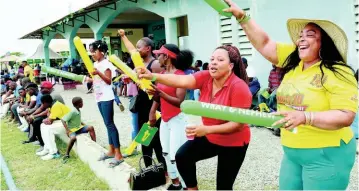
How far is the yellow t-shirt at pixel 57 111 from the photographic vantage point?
597 cm

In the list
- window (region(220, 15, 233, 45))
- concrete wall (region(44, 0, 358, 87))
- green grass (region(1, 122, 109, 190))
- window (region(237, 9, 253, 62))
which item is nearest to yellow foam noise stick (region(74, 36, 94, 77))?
green grass (region(1, 122, 109, 190))

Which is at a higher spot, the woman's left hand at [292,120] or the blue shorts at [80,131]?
the woman's left hand at [292,120]

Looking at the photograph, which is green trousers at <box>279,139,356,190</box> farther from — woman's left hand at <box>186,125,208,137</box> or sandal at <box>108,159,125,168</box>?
sandal at <box>108,159,125,168</box>

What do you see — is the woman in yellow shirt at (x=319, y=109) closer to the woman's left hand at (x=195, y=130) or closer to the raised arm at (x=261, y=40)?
the raised arm at (x=261, y=40)

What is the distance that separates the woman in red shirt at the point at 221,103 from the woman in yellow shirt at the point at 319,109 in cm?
39

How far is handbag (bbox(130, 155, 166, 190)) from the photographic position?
3.35 m

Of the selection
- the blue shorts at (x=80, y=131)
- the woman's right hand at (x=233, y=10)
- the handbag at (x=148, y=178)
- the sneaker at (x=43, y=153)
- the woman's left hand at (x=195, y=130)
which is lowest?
the sneaker at (x=43, y=153)

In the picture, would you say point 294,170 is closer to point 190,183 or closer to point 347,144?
point 347,144

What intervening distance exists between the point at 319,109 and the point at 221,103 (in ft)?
2.33

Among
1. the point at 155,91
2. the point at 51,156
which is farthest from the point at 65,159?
the point at 155,91

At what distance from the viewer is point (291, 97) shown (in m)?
1.78

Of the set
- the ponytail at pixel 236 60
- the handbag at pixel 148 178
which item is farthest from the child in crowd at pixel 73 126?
the ponytail at pixel 236 60

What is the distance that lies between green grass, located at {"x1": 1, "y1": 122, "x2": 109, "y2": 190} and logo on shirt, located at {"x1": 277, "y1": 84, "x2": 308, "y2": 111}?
9.61 feet

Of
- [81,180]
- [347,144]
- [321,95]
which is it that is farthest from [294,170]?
[81,180]
